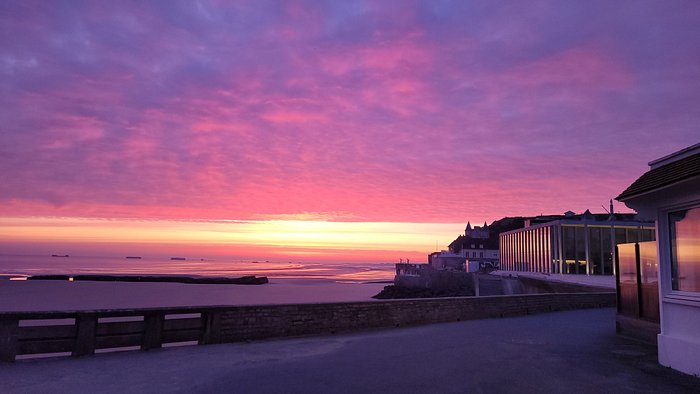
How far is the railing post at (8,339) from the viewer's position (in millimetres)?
9375

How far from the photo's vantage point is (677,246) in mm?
8984

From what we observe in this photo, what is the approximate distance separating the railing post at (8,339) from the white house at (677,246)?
12892mm

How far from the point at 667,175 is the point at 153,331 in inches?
454

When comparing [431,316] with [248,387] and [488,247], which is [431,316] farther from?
[488,247]

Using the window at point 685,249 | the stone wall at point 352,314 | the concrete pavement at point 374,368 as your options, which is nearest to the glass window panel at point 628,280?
the concrete pavement at point 374,368

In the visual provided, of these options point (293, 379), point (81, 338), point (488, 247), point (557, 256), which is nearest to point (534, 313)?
point (293, 379)

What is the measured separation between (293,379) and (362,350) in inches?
129

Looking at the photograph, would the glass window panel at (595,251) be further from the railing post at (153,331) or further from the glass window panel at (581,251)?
the railing post at (153,331)

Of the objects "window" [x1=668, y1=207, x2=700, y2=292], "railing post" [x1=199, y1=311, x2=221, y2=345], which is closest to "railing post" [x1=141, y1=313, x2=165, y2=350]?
"railing post" [x1=199, y1=311, x2=221, y2=345]

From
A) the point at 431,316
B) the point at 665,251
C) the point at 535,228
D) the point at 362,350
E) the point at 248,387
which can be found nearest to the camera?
the point at 248,387

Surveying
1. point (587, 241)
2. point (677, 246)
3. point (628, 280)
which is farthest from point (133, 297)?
point (677, 246)

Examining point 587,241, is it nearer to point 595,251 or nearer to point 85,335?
point 595,251

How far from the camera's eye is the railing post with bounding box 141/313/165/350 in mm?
11094

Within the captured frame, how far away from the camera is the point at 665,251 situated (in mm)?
9297
